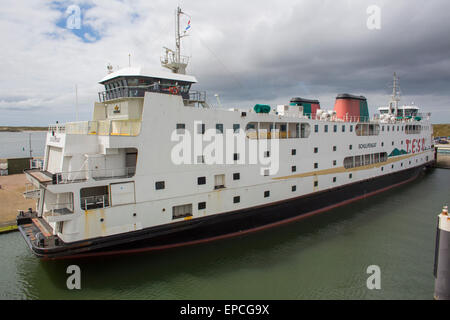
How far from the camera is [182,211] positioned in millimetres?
A: 11273

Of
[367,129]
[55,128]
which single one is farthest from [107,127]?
[367,129]

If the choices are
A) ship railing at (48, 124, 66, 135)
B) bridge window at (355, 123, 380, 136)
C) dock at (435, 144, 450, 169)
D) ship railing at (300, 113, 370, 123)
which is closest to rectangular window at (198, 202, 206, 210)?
ship railing at (48, 124, 66, 135)

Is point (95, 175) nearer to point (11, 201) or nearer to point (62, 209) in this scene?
point (62, 209)

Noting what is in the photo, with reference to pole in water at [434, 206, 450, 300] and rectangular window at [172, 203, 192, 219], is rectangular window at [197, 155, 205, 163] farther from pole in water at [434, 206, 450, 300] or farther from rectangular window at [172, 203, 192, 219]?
pole in water at [434, 206, 450, 300]

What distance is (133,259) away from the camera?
35.9ft

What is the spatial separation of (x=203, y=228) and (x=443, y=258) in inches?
338

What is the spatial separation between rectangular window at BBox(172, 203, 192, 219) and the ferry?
0.15 feet

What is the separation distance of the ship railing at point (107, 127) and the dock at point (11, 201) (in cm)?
706

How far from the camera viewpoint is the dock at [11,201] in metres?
14.2

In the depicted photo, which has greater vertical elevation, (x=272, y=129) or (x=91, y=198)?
(x=272, y=129)

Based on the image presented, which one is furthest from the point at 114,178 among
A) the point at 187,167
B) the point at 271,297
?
the point at 271,297

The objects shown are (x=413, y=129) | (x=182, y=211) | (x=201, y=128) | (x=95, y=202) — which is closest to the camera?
(x=95, y=202)

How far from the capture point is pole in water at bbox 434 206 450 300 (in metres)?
8.30
